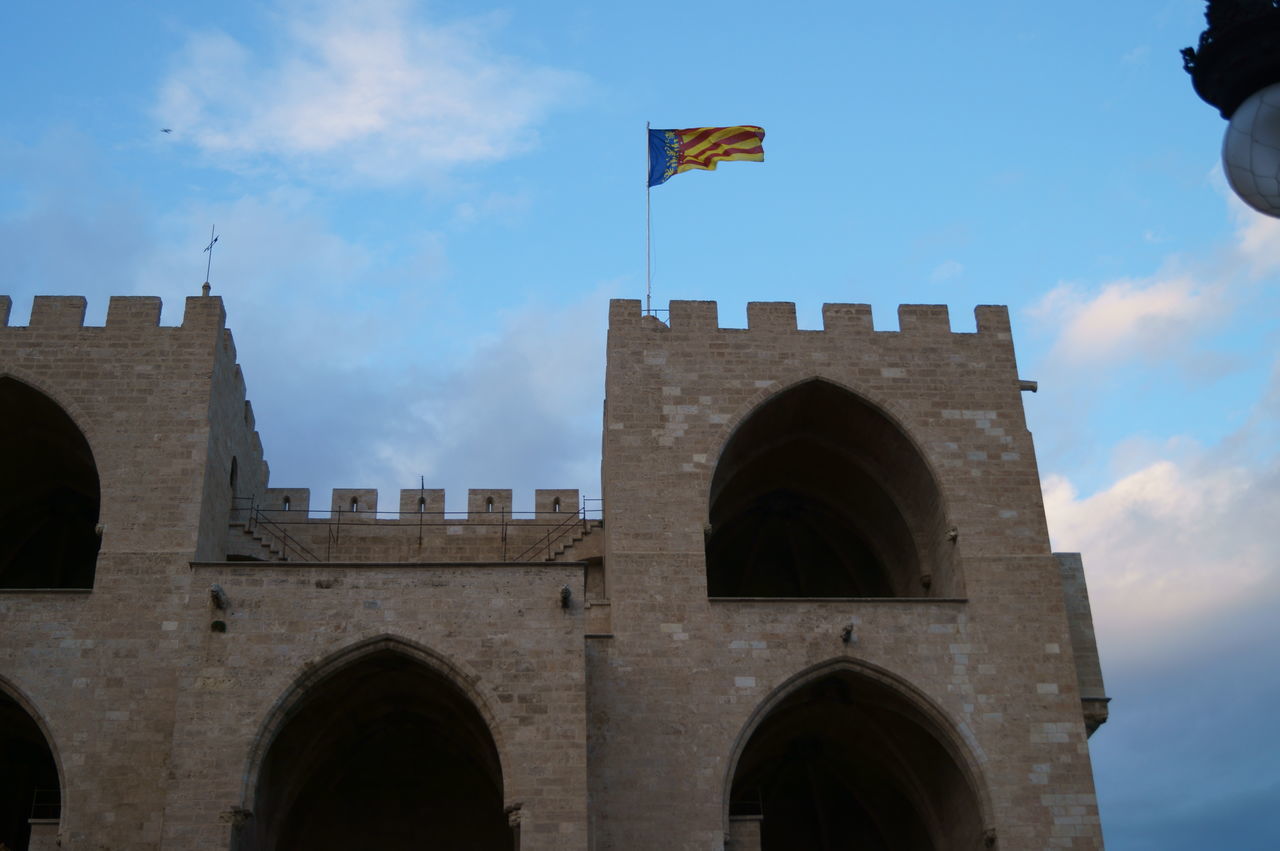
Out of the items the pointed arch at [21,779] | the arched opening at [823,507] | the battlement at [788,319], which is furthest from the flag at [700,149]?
the pointed arch at [21,779]

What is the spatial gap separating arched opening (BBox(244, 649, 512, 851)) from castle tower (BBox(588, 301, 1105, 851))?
2.67 metres

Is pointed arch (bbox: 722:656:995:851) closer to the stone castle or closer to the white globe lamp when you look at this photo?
the stone castle

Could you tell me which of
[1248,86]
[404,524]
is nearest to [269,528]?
[404,524]

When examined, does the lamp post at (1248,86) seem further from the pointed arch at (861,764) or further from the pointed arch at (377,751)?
the pointed arch at (861,764)

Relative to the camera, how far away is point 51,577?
2425 cm

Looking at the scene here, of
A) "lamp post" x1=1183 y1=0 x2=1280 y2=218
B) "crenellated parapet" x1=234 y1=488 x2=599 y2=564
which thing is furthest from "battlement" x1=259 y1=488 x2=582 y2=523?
"lamp post" x1=1183 y1=0 x2=1280 y2=218

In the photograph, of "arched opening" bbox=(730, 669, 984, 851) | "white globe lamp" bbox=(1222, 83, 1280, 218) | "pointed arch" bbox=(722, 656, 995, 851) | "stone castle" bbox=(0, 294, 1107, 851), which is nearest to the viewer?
"white globe lamp" bbox=(1222, 83, 1280, 218)

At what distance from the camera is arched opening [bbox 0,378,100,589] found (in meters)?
21.9

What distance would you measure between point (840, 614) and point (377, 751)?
7.32 m

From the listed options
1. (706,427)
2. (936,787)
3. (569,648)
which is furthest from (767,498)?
(569,648)

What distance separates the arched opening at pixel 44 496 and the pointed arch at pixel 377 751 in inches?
195

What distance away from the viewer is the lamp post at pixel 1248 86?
9.08 metres

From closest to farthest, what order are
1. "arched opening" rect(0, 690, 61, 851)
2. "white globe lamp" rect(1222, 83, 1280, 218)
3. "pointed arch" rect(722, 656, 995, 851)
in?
"white globe lamp" rect(1222, 83, 1280, 218) < "pointed arch" rect(722, 656, 995, 851) < "arched opening" rect(0, 690, 61, 851)

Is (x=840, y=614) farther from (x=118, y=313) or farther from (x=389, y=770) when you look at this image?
(x=118, y=313)
